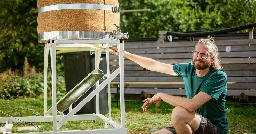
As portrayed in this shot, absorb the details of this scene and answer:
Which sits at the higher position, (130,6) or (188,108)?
(130,6)

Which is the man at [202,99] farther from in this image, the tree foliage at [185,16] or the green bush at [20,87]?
the tree foliage at [185,16]

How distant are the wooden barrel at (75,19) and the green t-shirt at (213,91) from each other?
1153 millimetres

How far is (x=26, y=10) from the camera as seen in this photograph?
17.5 metres

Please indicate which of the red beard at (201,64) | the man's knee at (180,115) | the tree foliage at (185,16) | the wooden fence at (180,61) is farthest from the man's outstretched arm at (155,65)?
the tree foliage at (185,16)

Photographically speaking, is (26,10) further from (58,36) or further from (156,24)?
(58,36)

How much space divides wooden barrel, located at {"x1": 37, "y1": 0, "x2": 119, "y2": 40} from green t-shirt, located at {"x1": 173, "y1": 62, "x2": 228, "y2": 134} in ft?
3.78

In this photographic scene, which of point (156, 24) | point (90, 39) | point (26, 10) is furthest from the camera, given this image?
point (156, 24)

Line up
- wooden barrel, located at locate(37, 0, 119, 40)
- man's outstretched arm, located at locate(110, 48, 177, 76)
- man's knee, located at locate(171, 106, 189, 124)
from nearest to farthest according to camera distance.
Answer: man's knee, located at locate(171, 106, 189, 124) < man's outstretched arm, located at locate(110, 48, 177, 76) < wooden barrel, located at locate(37, 0, 119, 40)

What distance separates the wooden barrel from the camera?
181 inches

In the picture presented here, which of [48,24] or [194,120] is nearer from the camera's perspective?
[194,120]

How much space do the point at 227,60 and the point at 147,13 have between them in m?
9.90

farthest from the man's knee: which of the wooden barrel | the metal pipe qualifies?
the metal pipe

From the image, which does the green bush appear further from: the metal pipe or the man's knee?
the man's knee

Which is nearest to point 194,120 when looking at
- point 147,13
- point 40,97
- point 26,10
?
point 40,97
